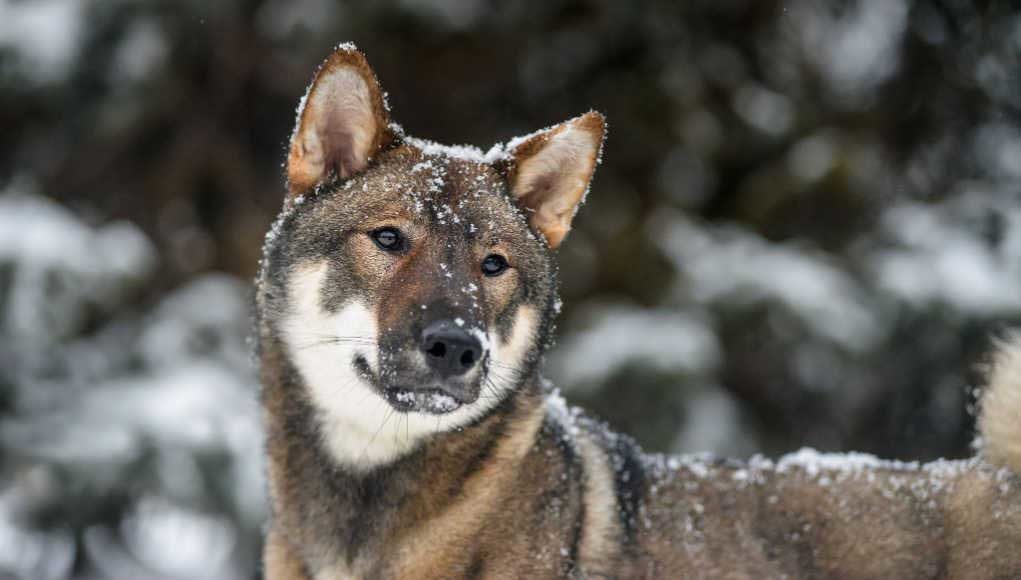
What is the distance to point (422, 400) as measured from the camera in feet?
8.27

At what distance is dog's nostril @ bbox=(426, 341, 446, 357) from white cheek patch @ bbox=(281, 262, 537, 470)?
241mm

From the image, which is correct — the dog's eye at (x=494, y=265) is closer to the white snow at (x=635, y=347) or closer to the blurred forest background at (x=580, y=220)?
the blurred forest background at (x=580, y=220)

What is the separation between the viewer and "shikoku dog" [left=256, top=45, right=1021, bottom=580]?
2662mm

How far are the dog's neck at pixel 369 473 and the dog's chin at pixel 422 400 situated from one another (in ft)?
0.85

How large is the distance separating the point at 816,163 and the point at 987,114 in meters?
1.39

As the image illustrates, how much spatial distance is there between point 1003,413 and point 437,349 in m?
1.68

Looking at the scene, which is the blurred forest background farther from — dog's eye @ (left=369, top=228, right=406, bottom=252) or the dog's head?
dog's eye @ (left=369, top=228, right=406, bottom=252)

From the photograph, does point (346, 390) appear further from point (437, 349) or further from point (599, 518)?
point (599, 518)

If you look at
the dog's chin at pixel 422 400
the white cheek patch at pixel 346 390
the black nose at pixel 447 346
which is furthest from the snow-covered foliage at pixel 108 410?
the black nose at pixel 447 346

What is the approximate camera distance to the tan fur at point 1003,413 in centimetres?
291

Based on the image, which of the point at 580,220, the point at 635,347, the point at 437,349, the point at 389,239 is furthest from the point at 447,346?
the point at 580,220

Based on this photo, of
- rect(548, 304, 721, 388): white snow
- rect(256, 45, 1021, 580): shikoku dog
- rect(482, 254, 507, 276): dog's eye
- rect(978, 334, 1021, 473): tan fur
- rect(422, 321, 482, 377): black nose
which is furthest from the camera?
rect(548, 304, 721, 388): white snow

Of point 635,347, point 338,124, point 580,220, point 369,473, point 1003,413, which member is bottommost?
point 369,473

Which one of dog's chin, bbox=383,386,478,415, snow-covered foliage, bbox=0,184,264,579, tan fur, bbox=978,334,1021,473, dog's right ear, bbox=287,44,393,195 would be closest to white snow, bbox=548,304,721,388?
snow-covered foliage, bbox=0,184,264,579
